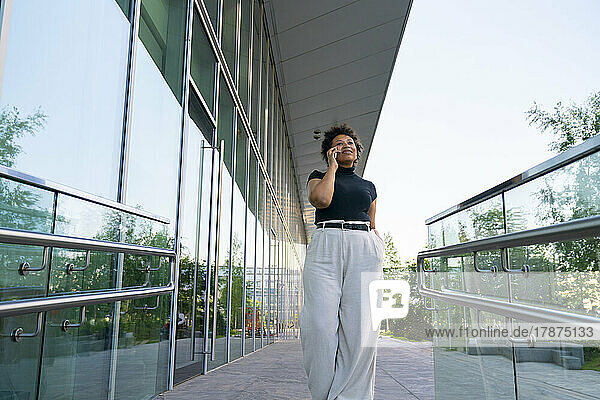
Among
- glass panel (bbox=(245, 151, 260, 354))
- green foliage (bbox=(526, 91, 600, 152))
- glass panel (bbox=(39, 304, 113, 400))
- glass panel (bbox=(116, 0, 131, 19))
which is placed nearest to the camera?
glass panel (bbox=(39, 304, 113, 400))

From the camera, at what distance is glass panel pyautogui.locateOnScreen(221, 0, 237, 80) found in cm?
553

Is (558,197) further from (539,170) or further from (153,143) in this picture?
(153,143)

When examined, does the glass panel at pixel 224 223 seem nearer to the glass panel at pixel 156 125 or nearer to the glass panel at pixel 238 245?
the glass panel at pixel 238 245

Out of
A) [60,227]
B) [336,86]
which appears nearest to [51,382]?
[60,227]

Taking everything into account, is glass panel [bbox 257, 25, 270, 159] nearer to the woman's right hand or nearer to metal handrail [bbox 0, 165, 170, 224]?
the woman's right hand

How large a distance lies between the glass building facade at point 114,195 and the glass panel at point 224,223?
0.09 ft

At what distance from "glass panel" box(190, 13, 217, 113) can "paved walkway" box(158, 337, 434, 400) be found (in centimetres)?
212

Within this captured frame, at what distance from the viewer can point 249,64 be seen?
7.23 metres

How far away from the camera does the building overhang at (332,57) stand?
331 inches

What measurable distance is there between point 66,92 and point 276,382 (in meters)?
3.05

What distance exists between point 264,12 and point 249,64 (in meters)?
1.32

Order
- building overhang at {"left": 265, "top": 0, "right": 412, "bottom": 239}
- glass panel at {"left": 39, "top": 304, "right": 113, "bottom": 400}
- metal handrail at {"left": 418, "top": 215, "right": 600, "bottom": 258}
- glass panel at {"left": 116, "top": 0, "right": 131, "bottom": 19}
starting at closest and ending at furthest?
metal handrail at {"left": 418, "top": 215, "right": 600, "bottom": 258} → glass panel at {"left": 39, "top": 304, "right": 113, "bottom": 400} → glass panel at {"left": 116, "top": 0, "right": 131, "bottom": 19} → building overhang at {"left": 265, "top": 0, "right": 412, "bottom": 239}

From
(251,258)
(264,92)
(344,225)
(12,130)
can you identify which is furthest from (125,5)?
(264,92)

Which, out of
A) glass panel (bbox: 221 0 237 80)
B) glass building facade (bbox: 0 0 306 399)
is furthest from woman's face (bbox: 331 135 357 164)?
glass panel (bbox: 221 0 237 80)
